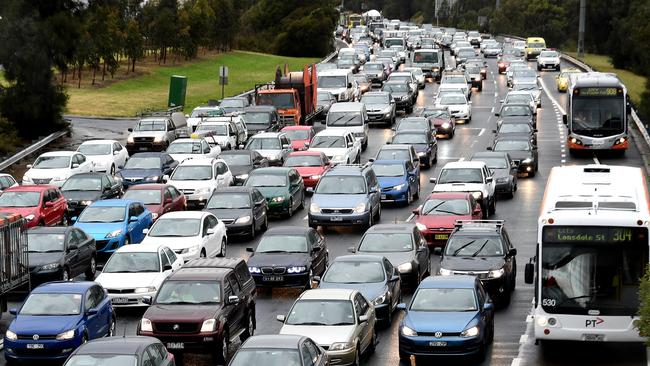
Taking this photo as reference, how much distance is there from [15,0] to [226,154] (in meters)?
16.5

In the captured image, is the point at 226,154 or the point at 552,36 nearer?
the point at 226,154

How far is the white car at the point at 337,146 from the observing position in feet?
157

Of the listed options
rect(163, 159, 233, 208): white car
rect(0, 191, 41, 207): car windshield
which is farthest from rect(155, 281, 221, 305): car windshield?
rect(163, 159, 233, 208): white car

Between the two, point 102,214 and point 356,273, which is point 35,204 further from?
point 356,273

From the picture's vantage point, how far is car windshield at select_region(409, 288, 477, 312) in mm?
23297

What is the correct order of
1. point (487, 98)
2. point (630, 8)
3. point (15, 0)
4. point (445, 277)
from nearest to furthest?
point (445, 277) < point (15, 0) < point (487, 98) < point (630, 8)

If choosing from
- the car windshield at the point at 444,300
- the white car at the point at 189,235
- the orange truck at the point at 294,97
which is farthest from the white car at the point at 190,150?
the car windshield at the point at 444,300

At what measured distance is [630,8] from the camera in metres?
131

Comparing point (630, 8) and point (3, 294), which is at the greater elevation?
point (630, 8)

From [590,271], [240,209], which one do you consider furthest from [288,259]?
[590,271]

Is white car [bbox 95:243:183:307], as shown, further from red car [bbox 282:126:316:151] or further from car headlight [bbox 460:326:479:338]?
red car [bbox 282:126:316:151]

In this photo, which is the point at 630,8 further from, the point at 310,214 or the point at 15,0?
the point at 310,214

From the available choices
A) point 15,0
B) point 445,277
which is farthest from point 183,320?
point 15,0

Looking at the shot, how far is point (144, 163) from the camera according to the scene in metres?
44.4
